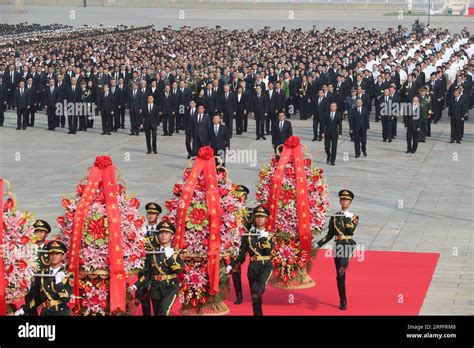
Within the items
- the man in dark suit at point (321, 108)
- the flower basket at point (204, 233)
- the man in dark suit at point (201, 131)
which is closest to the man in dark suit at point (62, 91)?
the man in dark suit at point (321, 108)

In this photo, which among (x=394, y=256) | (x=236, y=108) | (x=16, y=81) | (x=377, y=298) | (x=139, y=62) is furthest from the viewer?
(x=139, y=62)

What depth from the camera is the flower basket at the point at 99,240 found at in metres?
15.6

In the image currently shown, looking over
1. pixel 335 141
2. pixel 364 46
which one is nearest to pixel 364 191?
pixel 335 141

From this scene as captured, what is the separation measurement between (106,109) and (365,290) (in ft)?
63.7

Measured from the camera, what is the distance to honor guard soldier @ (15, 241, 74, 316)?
14570 millimetres

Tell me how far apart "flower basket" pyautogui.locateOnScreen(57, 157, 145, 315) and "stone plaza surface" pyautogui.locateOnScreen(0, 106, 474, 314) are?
4.57 meters

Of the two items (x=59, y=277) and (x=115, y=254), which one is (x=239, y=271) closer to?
(x=115, y=254)

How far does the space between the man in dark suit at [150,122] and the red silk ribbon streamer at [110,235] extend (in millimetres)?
17207

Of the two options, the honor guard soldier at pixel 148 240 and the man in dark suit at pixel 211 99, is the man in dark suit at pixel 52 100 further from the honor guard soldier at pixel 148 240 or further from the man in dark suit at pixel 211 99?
the honor guard soldier at pixel 148 240

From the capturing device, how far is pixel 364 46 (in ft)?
178

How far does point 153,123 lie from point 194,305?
16.2 metres

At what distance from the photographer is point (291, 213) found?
61.5 feet
